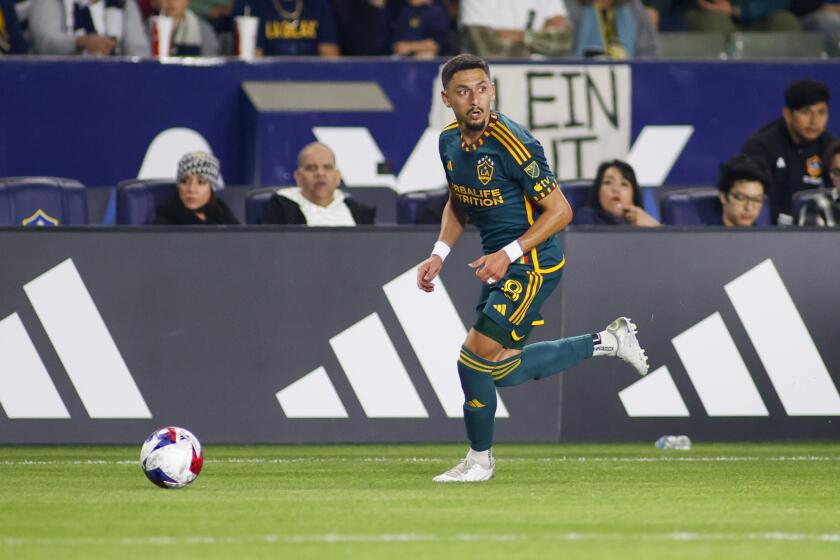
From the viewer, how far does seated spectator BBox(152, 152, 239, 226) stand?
Answer: 11.5 metres

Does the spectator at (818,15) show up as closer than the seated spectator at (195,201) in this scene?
No

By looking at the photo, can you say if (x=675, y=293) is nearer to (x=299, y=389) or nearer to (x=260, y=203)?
(x=299, y=389)

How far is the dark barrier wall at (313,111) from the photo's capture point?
46.1ft

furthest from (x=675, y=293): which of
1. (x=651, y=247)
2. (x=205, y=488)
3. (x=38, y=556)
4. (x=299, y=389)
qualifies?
(x=38, y=556)

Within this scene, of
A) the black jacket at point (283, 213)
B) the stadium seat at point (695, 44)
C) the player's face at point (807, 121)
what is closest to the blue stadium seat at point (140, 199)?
the black jacket at point (283, 213)

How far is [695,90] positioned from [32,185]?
246 inches

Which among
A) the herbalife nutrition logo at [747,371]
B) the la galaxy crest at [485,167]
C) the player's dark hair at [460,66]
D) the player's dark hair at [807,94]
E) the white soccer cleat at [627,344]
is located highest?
the player's dark hair at [460,66]

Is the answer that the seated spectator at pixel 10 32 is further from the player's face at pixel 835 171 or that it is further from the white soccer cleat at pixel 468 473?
the white soccer cleat at pixel 468 473

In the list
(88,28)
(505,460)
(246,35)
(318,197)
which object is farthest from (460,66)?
(88,28)

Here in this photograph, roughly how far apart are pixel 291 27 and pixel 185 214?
13.0 ft

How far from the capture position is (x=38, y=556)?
224 inches

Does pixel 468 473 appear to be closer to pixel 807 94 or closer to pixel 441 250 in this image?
pixel 441 250

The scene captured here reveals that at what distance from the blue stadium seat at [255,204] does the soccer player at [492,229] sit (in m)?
3.54

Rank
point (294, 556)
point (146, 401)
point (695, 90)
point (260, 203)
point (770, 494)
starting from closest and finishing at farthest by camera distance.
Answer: point (294, 556) < point (770, 494) < point (146, 401) < point (260, 203) < point (695, 90)
